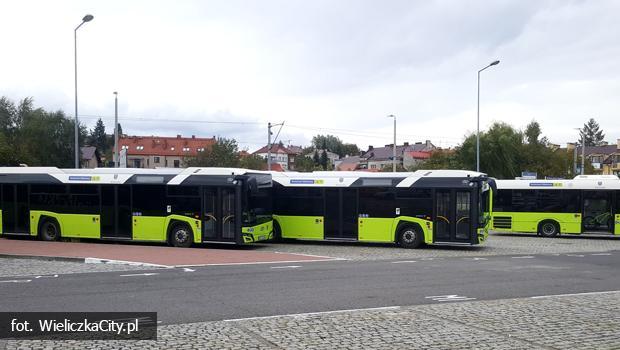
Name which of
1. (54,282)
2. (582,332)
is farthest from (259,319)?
(54,282)

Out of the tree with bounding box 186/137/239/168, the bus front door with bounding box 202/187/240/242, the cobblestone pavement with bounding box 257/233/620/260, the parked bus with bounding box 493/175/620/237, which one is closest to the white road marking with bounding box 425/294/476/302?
the cobblestone pavement with bounding box 257/233/620/260

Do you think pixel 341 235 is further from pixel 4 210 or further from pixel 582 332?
pixel 582 332

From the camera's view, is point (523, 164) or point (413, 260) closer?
point (413, 260)

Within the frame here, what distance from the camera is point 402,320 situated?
9.40 m

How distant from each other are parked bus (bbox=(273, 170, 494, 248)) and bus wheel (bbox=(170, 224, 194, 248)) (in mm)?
4083

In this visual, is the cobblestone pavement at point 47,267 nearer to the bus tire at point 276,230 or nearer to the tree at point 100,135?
the bus tire at point 276,230

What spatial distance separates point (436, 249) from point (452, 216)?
1.69m

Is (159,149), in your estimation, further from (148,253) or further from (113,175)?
(148,253)

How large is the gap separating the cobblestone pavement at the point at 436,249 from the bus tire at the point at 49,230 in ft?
26.3

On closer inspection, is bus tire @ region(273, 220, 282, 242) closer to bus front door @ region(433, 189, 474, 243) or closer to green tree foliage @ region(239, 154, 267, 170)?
bus front door @ region(433, 189, 474, 243)

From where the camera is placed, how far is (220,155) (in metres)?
77.5

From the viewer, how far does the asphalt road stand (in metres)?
10.7

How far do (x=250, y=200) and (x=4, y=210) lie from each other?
10562 millimetres

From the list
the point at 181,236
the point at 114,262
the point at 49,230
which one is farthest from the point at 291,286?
the point at 49,230
